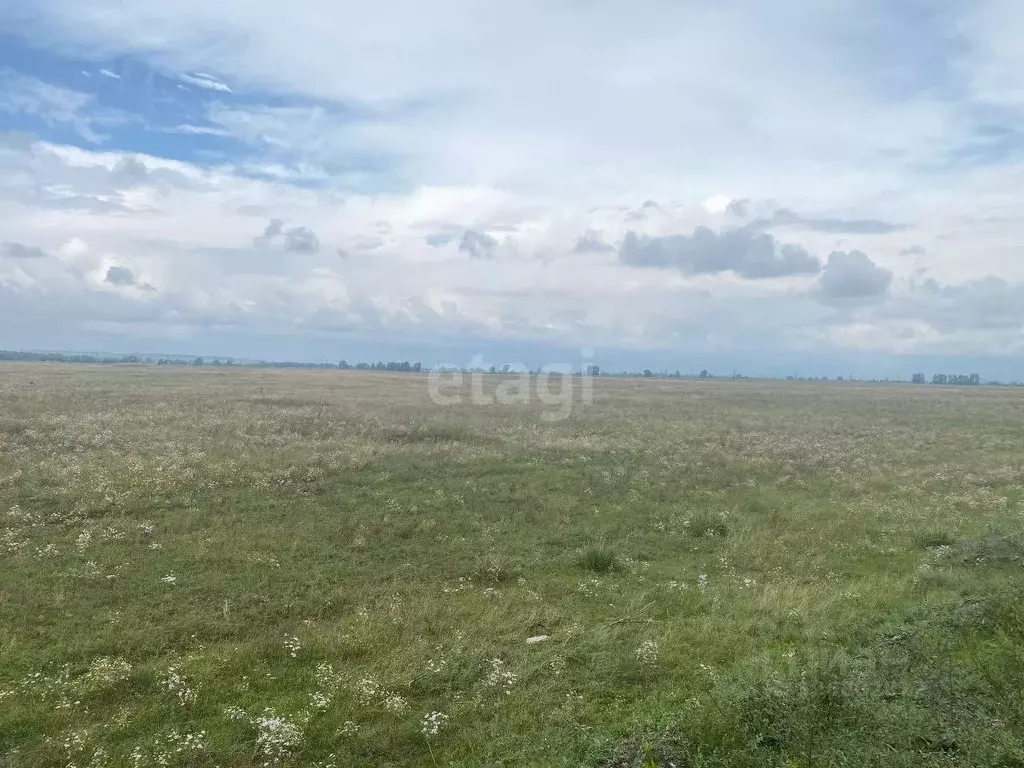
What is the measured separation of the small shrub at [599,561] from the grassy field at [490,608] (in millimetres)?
107

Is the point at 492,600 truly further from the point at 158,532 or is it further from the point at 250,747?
the point at 158,532

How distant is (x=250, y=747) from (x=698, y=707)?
6.42 meters

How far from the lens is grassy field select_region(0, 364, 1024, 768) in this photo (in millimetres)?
8992

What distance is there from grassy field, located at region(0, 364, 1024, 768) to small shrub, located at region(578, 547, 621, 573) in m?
0.11

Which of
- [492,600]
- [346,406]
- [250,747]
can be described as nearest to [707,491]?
[492,600]

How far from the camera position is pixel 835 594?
15328mm

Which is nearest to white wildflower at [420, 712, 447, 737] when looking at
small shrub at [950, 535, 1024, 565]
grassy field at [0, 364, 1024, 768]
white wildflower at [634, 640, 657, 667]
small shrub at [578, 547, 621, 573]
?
grassy field at [0, 364, 1024, 768]

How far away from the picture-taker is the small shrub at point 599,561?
57.3 ft

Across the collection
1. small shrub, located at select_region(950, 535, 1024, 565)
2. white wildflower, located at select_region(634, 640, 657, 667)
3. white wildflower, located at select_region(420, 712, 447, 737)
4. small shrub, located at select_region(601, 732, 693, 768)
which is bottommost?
white wildflower, located at select_region(420, 712, 447, 737)

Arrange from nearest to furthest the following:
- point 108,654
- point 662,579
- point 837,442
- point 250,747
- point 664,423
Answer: point 250,747 < point 108,654 < point 662,579 < point 837,442 < point 664,423

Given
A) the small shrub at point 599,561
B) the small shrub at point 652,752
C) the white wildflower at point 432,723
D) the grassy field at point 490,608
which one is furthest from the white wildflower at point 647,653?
the small shrub at point 599,561

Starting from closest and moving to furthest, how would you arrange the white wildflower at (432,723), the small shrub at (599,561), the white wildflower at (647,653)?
the white wildflower at (432,723) < the white wildflower at (647,653) < the small shrub at (599,561)

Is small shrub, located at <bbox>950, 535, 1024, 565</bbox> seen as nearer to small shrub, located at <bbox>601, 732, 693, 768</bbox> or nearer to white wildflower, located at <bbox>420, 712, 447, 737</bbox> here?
small shrub, located at <bbox>601, 732, 693, 768</bbox>

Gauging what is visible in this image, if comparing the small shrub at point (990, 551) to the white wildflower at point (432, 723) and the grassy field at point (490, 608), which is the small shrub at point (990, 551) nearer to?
the grassy field at point (490, 608)
